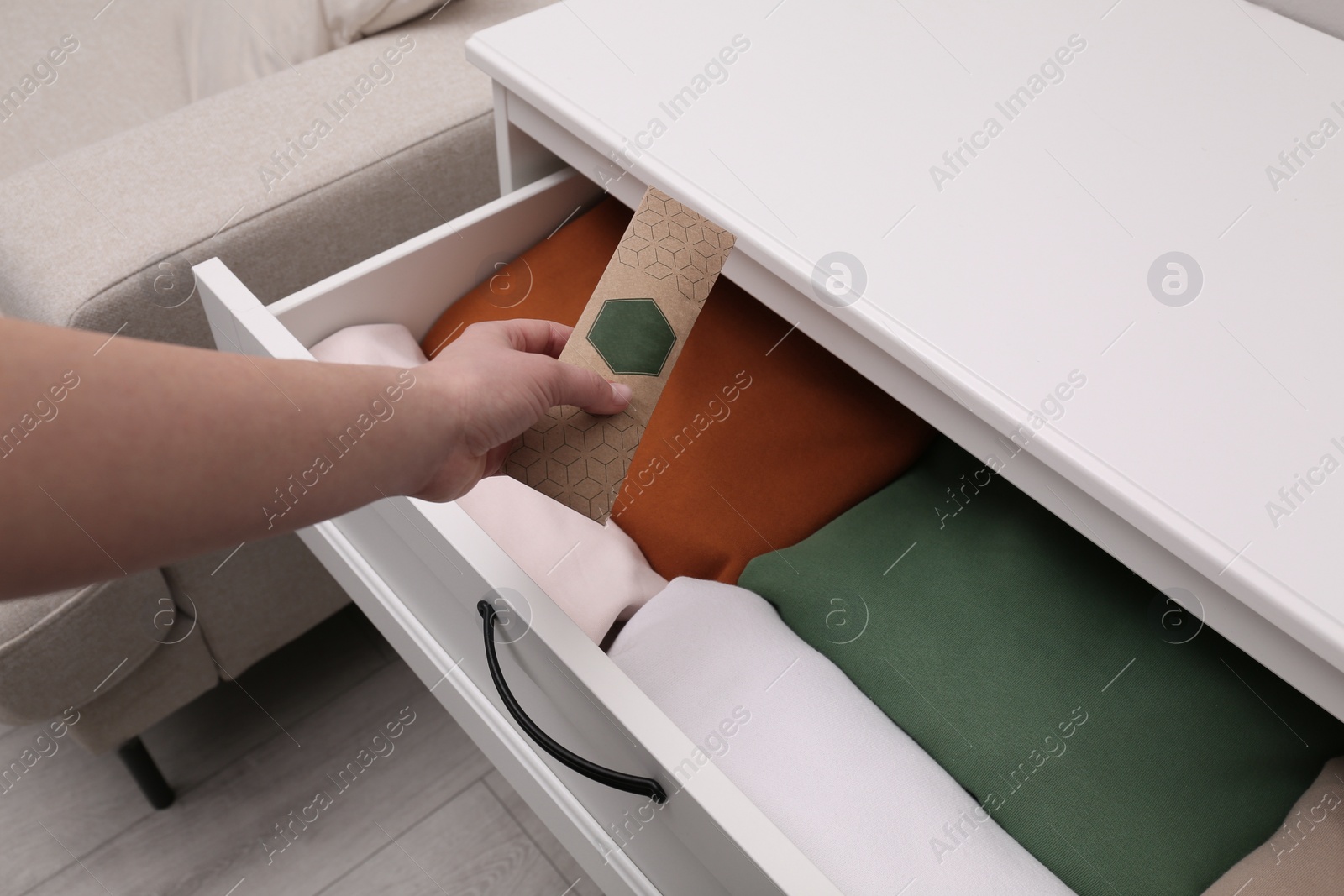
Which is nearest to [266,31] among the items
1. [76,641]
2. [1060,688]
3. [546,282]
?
[546,282]


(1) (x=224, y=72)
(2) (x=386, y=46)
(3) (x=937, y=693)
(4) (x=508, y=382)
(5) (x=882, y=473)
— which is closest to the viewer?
(4) (x=508, y=382)

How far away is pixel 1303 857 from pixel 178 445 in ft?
1.95

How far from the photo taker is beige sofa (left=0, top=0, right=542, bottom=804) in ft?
2.40

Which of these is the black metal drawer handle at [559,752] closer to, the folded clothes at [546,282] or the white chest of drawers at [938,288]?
the white chest of drawers at [938,288]

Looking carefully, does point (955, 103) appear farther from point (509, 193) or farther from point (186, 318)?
point (186, 318)

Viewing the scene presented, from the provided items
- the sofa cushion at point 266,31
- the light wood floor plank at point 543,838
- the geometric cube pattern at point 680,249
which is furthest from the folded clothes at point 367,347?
the light wood floor plank at point 543,838

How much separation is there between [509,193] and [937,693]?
54cm

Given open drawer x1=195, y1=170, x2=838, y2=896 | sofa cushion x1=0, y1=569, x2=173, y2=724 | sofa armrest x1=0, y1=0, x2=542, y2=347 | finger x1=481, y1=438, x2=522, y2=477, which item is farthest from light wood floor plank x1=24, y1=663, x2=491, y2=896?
finger x1=481, y1=438, x2=522, y2=477

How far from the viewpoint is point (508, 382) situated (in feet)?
1.50

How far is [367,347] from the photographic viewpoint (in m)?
0.68

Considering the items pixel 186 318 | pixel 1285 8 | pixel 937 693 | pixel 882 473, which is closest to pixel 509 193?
pixel 186 318

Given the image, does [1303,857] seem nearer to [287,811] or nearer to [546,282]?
[546,282]

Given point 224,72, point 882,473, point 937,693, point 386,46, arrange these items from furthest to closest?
point 224,72 → point 386,46 → point 882,473 → point 937,693

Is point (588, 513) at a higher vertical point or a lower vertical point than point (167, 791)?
lower
